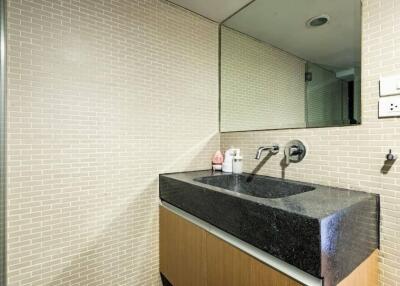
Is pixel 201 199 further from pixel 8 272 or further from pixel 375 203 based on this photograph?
pixel 8 272

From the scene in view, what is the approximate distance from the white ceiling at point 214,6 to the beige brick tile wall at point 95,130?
0.06 metres

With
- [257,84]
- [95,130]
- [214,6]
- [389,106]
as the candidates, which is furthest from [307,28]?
[95,130]

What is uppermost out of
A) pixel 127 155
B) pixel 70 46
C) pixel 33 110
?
pixel 70 46

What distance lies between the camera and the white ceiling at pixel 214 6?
5.16 ft

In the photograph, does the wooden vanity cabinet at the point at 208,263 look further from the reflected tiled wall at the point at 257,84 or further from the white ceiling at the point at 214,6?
the white ceiling at the point at 214,6

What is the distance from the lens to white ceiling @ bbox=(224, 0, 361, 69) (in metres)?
1.12

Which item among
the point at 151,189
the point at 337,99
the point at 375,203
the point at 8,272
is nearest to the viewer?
the point at 375,203

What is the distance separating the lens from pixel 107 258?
1335 mm

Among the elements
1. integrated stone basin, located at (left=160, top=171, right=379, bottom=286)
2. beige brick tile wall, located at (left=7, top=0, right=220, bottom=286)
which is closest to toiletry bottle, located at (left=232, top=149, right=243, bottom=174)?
beige brick tile wall, located at (left=7, top=0, right=220, bottom=286)

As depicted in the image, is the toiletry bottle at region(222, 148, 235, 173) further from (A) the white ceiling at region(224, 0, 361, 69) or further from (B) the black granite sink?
(A) the white ceiling at region(224, 0, 361, 69)

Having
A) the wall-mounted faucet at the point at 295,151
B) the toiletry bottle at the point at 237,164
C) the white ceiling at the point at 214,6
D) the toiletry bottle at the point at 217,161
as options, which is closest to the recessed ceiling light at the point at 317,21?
the white ceiling at the point at 214,6

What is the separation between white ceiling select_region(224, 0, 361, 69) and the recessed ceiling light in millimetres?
20

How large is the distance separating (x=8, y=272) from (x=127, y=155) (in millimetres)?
760

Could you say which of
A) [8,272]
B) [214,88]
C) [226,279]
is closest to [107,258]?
[8,272]
